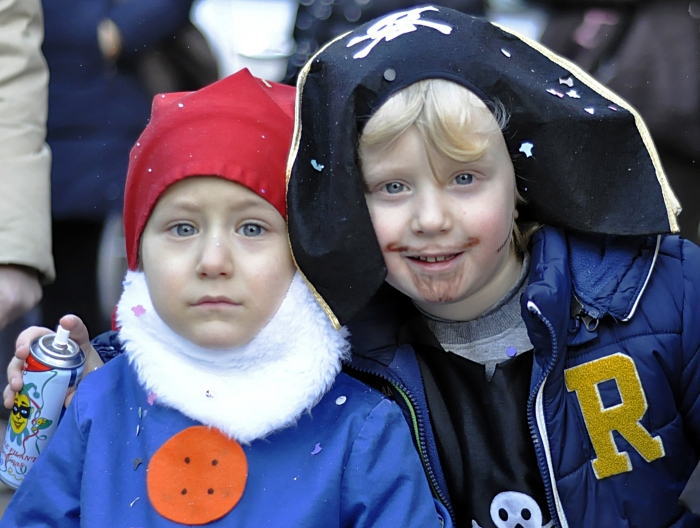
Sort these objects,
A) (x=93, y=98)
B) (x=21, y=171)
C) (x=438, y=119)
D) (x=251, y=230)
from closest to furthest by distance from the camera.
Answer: (x=438, y=119) → (x=251, y=230) → (x=21, y=171) → (x=93, y=98)

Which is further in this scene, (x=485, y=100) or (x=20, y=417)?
(x=20, y=417)

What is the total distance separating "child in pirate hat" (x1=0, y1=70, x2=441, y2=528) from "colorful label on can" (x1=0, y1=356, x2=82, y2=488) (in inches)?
4.8

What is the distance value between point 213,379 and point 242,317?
0.58 feet

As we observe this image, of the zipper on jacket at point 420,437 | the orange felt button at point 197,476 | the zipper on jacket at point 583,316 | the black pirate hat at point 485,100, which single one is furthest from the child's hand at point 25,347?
the zipper on jacket at point 583,316

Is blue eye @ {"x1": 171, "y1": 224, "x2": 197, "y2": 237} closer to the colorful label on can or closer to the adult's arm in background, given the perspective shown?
the colorful label on can

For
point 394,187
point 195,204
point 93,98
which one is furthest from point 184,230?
point 93,98

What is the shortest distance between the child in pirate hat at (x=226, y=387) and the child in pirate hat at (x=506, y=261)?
3.8 inches

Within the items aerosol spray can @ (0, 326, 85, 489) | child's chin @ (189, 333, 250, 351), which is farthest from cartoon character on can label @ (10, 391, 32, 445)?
child's chin @ (189, 333, 250, 351)

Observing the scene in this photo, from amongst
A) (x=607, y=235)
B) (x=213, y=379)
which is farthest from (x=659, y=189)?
(x=213, y=379)

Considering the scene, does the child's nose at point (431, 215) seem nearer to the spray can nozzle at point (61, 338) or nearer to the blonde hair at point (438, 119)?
the blonde hair at point (438, 119)

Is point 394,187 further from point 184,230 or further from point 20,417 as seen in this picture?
point 20,417

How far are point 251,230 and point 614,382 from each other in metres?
0.90

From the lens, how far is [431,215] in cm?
180

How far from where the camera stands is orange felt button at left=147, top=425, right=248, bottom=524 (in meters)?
1.86
